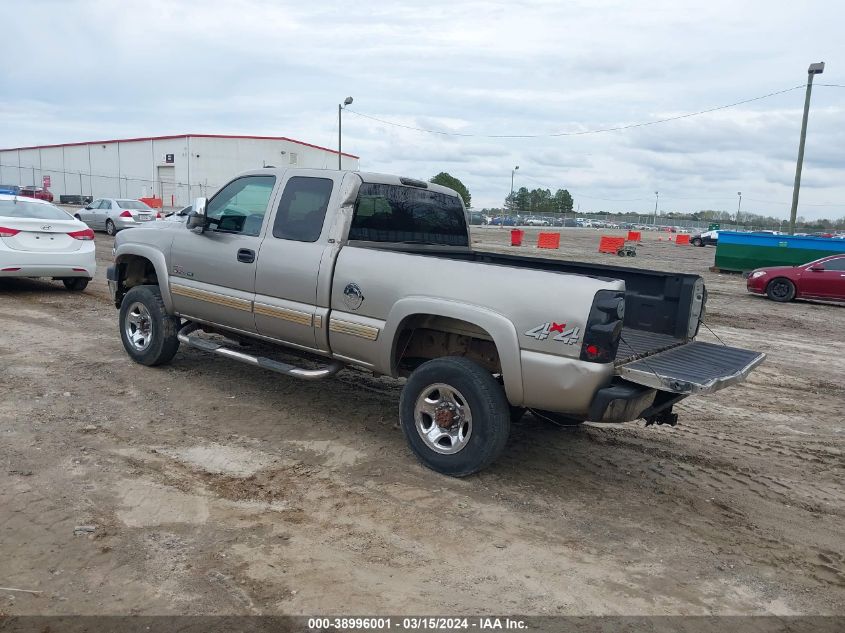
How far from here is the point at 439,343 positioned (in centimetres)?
519

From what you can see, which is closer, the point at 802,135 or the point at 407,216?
the point at 407,216

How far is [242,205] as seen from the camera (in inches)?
245

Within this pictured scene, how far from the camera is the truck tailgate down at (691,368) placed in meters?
4.01

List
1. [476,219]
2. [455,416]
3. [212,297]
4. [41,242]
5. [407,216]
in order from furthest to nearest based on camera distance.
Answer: [476,219] < [41,242] < [212,297] < [407,216] < [455,416]

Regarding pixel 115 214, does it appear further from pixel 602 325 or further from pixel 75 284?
pixel 602 325

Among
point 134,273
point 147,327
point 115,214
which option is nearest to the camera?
point 147,327

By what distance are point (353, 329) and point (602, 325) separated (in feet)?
6.37

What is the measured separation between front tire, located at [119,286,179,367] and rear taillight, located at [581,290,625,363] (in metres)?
4.46

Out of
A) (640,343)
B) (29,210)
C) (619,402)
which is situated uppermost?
(29,210)

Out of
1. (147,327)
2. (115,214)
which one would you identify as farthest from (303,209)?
(115,214)

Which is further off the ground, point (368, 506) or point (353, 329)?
point (353, 329)

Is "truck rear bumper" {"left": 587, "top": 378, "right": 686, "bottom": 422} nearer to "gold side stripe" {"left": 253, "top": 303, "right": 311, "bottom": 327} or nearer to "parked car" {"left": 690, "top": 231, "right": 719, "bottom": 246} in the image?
"gold side stripe" {"left": 253, "top": 303, "right": 311, "bottom": 327}

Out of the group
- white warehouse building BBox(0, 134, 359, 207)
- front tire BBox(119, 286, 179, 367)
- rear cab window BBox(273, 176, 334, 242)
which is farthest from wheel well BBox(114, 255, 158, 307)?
white warehouse building BBox(0, 134, 359, 207)

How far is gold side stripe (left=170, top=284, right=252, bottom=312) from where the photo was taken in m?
5.96
